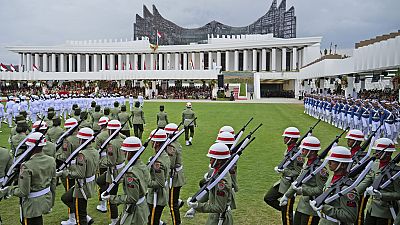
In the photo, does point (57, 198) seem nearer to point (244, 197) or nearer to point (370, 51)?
point (244, 197)

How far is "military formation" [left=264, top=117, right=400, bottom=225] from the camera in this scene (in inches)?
185

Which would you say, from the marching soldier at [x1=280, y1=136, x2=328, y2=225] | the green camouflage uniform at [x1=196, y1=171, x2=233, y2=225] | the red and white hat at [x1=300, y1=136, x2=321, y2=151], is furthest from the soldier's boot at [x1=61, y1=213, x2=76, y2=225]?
the red and white hat at [x1=300, y1=136, x2=321, y2=151]

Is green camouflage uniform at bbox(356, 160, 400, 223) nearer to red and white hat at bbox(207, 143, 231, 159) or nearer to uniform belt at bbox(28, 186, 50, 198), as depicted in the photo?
red and white hat at bbox(207, 143, 231, 159)

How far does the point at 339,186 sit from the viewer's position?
469 cm

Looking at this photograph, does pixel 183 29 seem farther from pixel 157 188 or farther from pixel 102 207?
pixel 157 188

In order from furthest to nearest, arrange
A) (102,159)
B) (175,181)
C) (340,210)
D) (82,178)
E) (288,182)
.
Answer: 1. (102,159)
2. (175,181)
3. (82,178)
4. (288,182)
5. (340,210)

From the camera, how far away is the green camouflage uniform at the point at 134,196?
535 centimetres

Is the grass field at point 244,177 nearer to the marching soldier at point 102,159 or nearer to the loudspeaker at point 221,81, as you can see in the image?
the marching soldier at point 102,159

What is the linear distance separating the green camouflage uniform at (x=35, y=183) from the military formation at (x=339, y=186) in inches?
128

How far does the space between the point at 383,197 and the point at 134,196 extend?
3.06m

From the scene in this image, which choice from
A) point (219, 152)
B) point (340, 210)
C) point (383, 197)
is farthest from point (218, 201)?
point (383, 197)

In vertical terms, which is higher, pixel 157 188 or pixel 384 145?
pixel 384 145

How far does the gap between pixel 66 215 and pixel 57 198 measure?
134 cm

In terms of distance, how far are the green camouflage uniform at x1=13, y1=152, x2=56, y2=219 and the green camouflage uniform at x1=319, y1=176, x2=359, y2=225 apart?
358 centimetres
